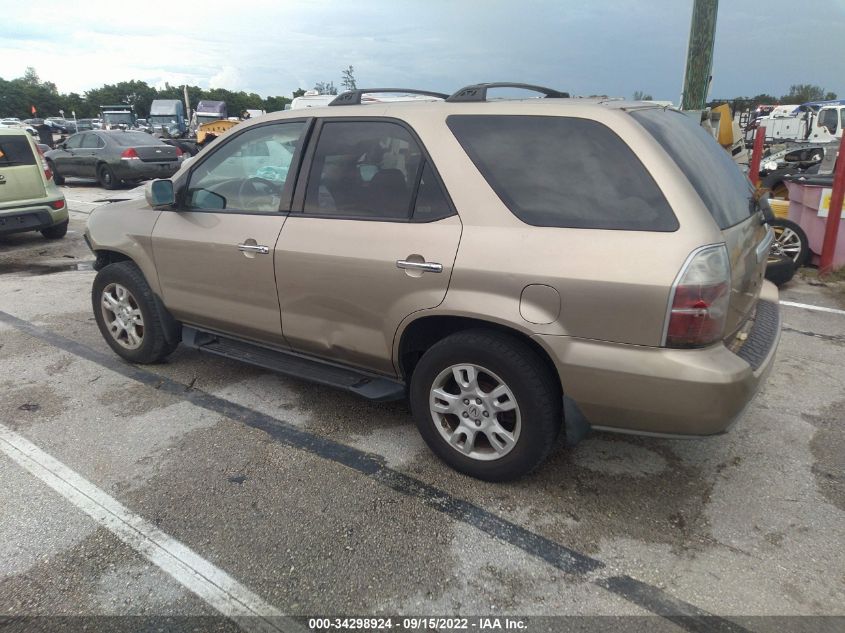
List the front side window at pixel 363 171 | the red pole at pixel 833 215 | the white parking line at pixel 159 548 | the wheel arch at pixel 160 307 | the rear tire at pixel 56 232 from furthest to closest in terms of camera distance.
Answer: the rear tire at pixel 56 232, the red pole at pixel 833 215, the wheel arch at pixel 160 307, the front side window at pixel 363 171, the white parking line at pixel 159 548

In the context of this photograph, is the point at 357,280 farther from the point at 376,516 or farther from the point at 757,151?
the point at 757,151

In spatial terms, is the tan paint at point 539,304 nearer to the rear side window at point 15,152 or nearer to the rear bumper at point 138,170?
the rear side window at point 15,152

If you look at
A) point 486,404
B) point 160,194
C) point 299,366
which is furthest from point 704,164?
point 160,194

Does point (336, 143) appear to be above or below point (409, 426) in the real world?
above

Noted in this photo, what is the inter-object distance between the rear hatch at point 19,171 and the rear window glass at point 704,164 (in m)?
8.84

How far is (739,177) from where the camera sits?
322cm

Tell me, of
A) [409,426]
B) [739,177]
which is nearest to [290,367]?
[409,426]

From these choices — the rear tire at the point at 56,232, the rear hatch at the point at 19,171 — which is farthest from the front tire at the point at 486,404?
the rear tire at the point at 56,232

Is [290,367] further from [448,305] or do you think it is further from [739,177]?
[739,177]

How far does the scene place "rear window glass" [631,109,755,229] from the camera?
102 inches

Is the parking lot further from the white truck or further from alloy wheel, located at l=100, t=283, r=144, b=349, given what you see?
the white truck

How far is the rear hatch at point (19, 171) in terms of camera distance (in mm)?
8414

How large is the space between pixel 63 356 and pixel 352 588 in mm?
3568

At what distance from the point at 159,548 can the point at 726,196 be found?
9.69 ft
